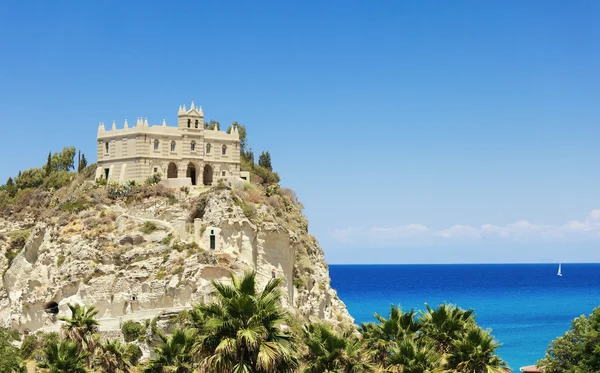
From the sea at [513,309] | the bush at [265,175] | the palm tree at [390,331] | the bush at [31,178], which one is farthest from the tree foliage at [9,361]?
the bush at [31,178]

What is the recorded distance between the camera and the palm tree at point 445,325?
37562 mm

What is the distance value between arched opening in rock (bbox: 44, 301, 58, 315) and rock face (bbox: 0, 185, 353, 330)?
0.10 metres

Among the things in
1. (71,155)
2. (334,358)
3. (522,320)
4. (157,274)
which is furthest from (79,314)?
(522,320)

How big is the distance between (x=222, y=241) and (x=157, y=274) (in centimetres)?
685

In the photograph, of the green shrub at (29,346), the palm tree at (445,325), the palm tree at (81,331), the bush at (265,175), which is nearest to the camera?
the palm tree at (445,325)

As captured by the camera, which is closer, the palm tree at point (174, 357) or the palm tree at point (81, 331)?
the palm tree at point (174, 357)

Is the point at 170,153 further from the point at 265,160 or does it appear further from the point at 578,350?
the point at 578,350

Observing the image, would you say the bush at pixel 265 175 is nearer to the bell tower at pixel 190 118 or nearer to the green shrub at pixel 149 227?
the bell tower at pixel 190 118

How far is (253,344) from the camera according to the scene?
29266 millimetres

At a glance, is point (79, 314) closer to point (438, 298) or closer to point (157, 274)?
point (157, 274)

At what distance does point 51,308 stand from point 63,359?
107 ft

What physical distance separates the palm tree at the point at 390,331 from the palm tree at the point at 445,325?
640 mm

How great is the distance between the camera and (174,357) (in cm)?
3541

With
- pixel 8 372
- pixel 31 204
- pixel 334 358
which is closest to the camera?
pixel 334 358
